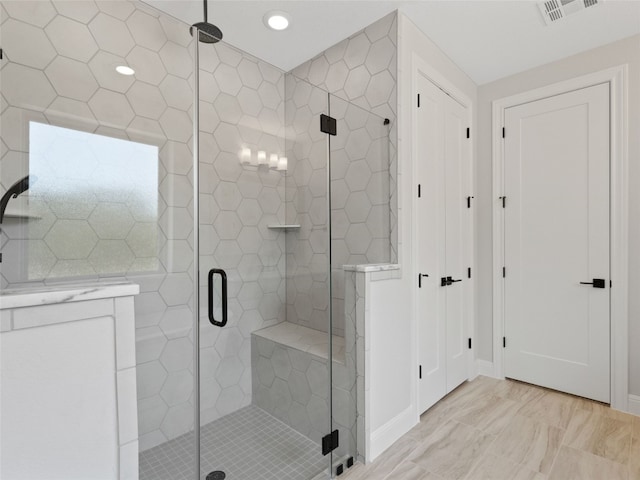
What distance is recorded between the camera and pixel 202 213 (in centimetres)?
153

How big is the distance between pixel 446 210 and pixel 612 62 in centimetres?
161

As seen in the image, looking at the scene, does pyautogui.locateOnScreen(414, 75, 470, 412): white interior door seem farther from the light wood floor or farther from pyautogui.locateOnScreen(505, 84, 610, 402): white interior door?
pyautogui.locateOnScreen(505, 84, 610, 402): white interior door

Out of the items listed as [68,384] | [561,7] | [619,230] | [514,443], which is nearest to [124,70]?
[68,384]

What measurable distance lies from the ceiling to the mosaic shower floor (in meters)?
2.44

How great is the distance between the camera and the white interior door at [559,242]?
95.7 inches

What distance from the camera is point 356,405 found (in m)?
1.83

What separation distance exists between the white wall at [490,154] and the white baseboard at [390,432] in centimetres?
129

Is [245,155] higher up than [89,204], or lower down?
higher up

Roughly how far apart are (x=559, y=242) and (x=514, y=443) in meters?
1.60

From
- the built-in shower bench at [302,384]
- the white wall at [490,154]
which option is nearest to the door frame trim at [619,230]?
the white wall at [490,154]

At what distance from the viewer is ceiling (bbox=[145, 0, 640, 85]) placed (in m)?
1.99

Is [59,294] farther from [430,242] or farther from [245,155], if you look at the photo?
[430,242]

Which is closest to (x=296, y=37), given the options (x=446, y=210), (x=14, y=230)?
(x=446, y=210)

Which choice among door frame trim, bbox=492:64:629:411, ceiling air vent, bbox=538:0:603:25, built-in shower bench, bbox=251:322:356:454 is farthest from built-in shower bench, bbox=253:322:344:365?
ceiling air vent, bbox=538:0:603:25
